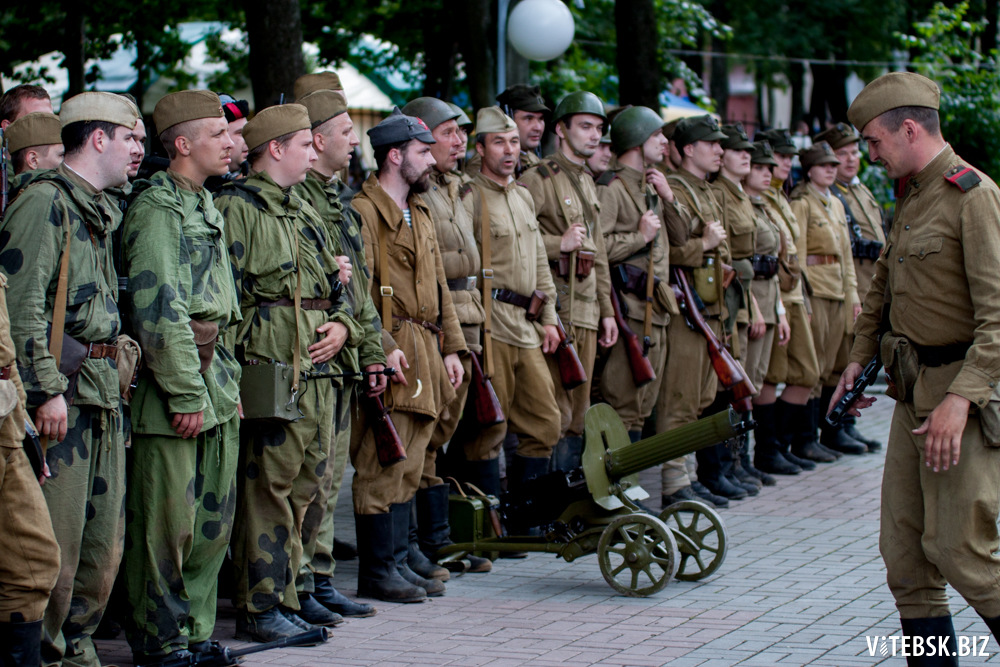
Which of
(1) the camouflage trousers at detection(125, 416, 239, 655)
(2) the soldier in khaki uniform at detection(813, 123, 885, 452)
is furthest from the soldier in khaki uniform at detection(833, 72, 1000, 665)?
(2) the soldier in khaki uniform at detection(813, 123, 885, 452)

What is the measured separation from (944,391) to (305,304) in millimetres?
2620

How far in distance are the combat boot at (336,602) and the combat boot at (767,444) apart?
481 cm

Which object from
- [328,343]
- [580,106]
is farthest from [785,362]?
[328,343]

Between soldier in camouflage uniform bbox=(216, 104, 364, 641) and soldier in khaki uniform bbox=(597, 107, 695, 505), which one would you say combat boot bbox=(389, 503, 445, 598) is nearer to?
soldier in camouflage uniform bbox=(216, 104, 364, 641)

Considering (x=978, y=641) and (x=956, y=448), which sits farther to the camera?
(x=978, y=641)

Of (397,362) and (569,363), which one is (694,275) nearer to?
(569,363)

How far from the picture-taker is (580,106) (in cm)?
837

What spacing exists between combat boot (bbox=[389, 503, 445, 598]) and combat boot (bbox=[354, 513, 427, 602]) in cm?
8

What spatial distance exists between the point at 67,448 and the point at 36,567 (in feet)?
1.73

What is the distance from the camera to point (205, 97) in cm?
542

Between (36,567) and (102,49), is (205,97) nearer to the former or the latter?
(36,567)

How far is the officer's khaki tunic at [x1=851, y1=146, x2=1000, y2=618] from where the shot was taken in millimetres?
4691

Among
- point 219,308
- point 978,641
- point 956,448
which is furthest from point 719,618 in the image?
point 219,308

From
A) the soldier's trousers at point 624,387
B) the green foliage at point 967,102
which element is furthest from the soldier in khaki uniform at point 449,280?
the green foliage at point 967,102
